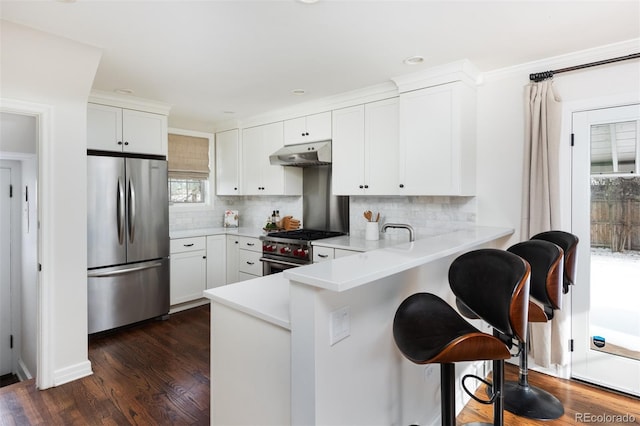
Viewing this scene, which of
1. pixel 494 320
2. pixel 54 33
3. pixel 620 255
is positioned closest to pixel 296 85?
pixel 54 33

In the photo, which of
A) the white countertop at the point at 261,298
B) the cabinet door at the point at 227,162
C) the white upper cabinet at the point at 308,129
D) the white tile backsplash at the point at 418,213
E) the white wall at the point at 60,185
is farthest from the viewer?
the cabinet door at the point at 227,162

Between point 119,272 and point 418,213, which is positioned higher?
point 418,213

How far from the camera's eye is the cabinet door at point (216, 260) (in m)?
4.40

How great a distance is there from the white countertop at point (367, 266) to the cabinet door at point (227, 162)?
3458 mm

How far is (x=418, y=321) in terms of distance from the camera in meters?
1.44

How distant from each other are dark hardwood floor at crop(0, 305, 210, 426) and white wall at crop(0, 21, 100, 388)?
191 mm

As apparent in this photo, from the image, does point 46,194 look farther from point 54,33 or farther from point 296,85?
point 296,85

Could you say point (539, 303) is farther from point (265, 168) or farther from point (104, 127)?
point (104, 127)

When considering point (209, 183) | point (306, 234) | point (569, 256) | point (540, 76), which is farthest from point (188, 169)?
point (569, 256)

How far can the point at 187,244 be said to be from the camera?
13.7ft

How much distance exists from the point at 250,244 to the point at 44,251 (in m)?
2.12

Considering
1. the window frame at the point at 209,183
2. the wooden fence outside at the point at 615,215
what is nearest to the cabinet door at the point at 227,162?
the window frame at the point at 209,183

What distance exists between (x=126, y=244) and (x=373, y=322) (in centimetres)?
294

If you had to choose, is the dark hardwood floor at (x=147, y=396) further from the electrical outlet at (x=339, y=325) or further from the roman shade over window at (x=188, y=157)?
the roman shade over window at (x=188, y=157)
